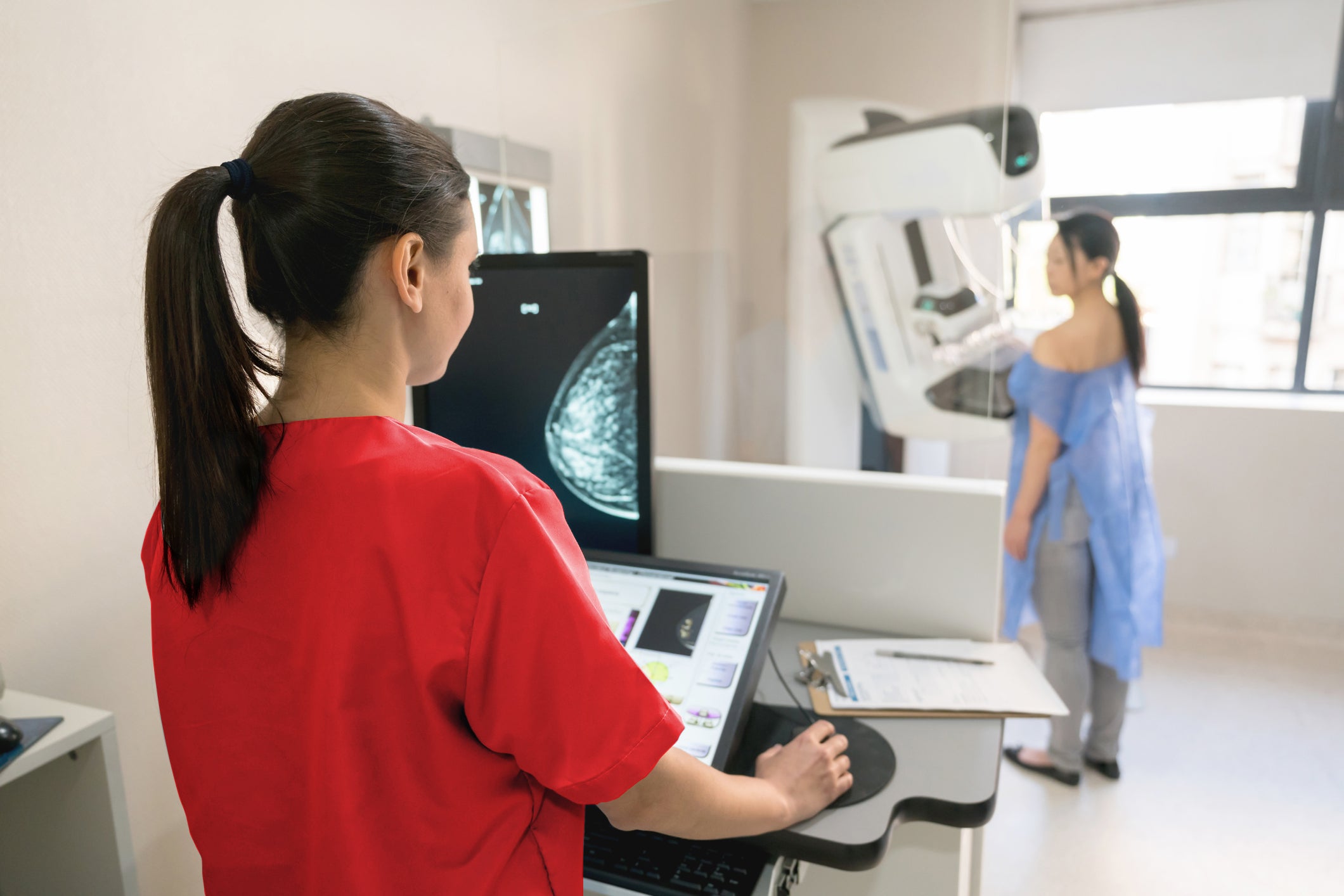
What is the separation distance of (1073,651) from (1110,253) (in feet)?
3.43

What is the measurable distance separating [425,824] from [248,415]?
A: 32cm

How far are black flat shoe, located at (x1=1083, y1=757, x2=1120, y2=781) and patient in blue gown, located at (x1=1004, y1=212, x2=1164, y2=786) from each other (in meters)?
0.09

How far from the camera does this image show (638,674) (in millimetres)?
613

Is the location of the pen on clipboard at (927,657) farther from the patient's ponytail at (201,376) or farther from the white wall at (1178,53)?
the white wall at (1178,53)

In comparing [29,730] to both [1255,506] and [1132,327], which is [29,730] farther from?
[1255,506]

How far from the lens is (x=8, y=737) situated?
84 cm

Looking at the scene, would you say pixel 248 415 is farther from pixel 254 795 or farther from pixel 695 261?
pixel 695 261

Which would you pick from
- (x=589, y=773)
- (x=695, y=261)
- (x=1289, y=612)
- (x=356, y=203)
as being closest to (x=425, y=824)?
(x=589, y=773)

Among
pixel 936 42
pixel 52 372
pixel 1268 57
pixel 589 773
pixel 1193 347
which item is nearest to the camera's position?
pixel 589 773

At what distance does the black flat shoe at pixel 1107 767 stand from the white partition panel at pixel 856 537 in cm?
140

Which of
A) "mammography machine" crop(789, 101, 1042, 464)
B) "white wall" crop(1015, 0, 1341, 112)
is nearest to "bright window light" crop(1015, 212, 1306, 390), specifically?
"white wall" crop(1015, 0, 1341, 112)

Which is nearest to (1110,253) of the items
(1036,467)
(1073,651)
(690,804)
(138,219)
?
(1036,467)

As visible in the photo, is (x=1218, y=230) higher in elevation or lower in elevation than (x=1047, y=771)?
higher

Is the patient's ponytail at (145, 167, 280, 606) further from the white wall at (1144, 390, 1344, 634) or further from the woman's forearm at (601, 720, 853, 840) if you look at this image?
the white wall at (1144, 390, 1344, 634)
